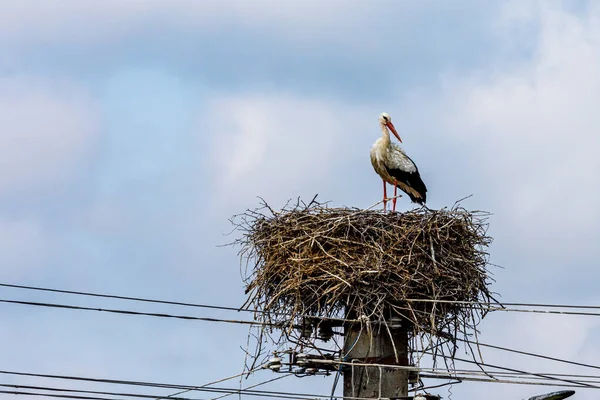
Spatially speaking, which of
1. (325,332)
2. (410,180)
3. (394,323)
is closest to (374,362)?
(394,323)

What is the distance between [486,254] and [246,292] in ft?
8.18

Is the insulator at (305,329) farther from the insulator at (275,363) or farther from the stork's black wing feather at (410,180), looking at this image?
the stork's black wing feather at (410,180)

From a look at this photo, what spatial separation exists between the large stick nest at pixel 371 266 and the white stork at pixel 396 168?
3624mm

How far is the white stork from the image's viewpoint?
15.1m

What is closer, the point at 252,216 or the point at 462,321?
the point at 462,321

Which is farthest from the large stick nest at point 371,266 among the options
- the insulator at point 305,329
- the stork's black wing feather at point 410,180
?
the stork's black wing feather at point 410,180

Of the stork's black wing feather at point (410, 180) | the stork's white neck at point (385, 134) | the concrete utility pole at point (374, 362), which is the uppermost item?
the stork's white neck at point (385, 134)

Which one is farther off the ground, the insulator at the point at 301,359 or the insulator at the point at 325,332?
the insulator at the point at 325,332

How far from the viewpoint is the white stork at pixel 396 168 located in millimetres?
15070

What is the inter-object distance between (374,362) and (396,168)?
5.34m

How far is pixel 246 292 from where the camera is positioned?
36.0 feet

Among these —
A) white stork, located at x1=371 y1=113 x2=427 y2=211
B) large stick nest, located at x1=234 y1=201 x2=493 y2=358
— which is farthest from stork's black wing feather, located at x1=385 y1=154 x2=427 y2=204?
large stick nest, located at x1=234 y1=201 x2=493 y2=358

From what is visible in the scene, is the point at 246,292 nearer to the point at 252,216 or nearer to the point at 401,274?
the point at 252,216

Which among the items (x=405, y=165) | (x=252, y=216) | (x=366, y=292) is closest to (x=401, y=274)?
(x=366, y=292)
